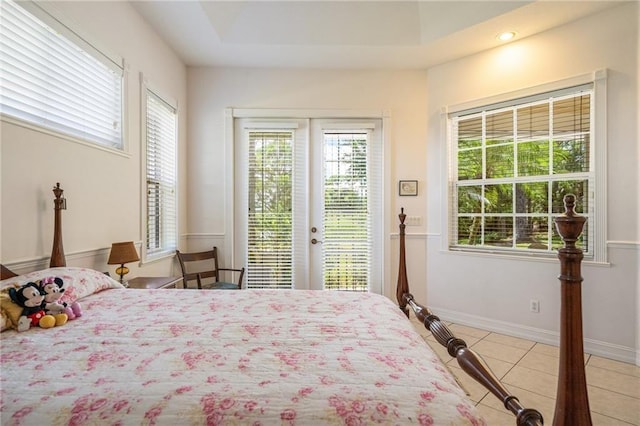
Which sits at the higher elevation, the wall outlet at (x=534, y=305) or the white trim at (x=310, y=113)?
the white trim at (x=310, y=113)

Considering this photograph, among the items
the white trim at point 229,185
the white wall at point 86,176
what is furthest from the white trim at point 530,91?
the white wall at point 86,176

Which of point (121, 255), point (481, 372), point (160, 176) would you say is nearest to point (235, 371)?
point (481, 372)

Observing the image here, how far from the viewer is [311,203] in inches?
139

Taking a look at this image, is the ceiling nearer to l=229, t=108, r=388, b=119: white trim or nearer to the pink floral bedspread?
l=229, t=108, r=388, b=119: white trim

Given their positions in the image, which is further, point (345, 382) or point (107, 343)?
point (107, 343)

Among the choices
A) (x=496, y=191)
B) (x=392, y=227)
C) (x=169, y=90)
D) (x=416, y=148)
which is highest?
(x=169, y=90)

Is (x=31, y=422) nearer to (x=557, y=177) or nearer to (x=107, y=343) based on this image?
(x=107, y=343)

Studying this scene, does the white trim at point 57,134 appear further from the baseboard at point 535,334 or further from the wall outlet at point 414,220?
the baseboard at point 535,334

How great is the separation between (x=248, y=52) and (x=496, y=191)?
2941 mm

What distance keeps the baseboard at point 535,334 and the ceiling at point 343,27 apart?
9.12ft

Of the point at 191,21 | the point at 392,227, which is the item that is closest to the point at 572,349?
the point at 392,227

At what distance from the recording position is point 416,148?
11.5 ft

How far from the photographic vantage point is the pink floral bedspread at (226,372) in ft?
2.38

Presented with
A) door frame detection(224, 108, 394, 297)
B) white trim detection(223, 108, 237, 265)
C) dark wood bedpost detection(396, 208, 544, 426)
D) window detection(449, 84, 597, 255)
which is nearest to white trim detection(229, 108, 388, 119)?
door frame detection(224, 108, 394, 297)
